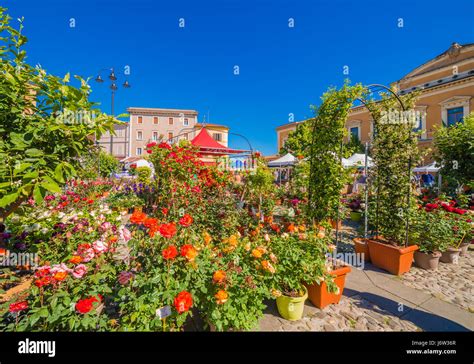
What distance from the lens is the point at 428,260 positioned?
373 cm

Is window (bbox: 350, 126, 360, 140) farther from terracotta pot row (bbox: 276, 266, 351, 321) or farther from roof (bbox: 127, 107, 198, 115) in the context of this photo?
roof (bbox: 127, 107, 198, 115)

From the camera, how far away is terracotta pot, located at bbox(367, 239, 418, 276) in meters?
3.48

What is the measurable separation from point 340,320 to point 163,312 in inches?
79.2

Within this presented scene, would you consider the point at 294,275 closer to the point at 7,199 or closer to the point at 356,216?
the point at 7,199

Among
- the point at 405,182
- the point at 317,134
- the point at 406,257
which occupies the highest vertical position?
the point at 317,134

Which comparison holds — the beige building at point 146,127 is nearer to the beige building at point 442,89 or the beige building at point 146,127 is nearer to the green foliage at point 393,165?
the beige building at point 442,89

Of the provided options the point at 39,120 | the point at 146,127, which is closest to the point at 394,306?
the point at 39,120
